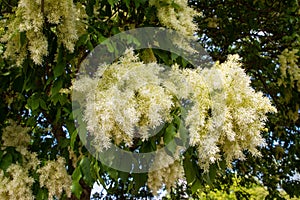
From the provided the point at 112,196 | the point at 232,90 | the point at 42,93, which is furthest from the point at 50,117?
the point at 112,196

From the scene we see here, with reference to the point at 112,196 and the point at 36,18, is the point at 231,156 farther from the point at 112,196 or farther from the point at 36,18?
the point at 112,196

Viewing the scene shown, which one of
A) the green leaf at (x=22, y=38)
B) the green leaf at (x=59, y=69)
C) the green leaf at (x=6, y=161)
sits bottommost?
the green leaf at (x=6, y=161)

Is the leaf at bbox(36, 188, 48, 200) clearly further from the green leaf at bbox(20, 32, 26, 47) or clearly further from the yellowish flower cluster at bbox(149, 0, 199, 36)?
the yellowish flower cluster at bbox(149, 0, 199, 36)

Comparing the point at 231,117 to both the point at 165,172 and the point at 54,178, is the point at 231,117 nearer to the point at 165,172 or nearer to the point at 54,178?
the point at 165,172

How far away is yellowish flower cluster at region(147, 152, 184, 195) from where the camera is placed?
1925mm

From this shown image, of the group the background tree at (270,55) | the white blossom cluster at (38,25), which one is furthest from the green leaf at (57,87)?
the background tree at (270,55)

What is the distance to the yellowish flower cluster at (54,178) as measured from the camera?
243 cm

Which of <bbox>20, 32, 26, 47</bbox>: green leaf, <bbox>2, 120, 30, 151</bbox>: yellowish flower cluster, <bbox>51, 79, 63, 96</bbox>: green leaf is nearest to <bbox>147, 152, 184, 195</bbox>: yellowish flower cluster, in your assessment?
<bbox>51, 79, 63, 96</bbox>: green leaf

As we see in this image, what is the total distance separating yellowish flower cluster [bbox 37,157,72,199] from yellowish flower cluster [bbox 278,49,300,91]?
95.7 inches

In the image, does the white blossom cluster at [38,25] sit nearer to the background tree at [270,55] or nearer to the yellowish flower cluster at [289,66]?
the background tree at [270,55]

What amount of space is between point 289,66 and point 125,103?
2.76 metres

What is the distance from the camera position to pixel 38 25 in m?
2.09

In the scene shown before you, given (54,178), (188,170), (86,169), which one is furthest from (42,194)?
(188,170)

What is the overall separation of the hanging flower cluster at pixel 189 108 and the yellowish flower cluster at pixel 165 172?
0.48 feet
